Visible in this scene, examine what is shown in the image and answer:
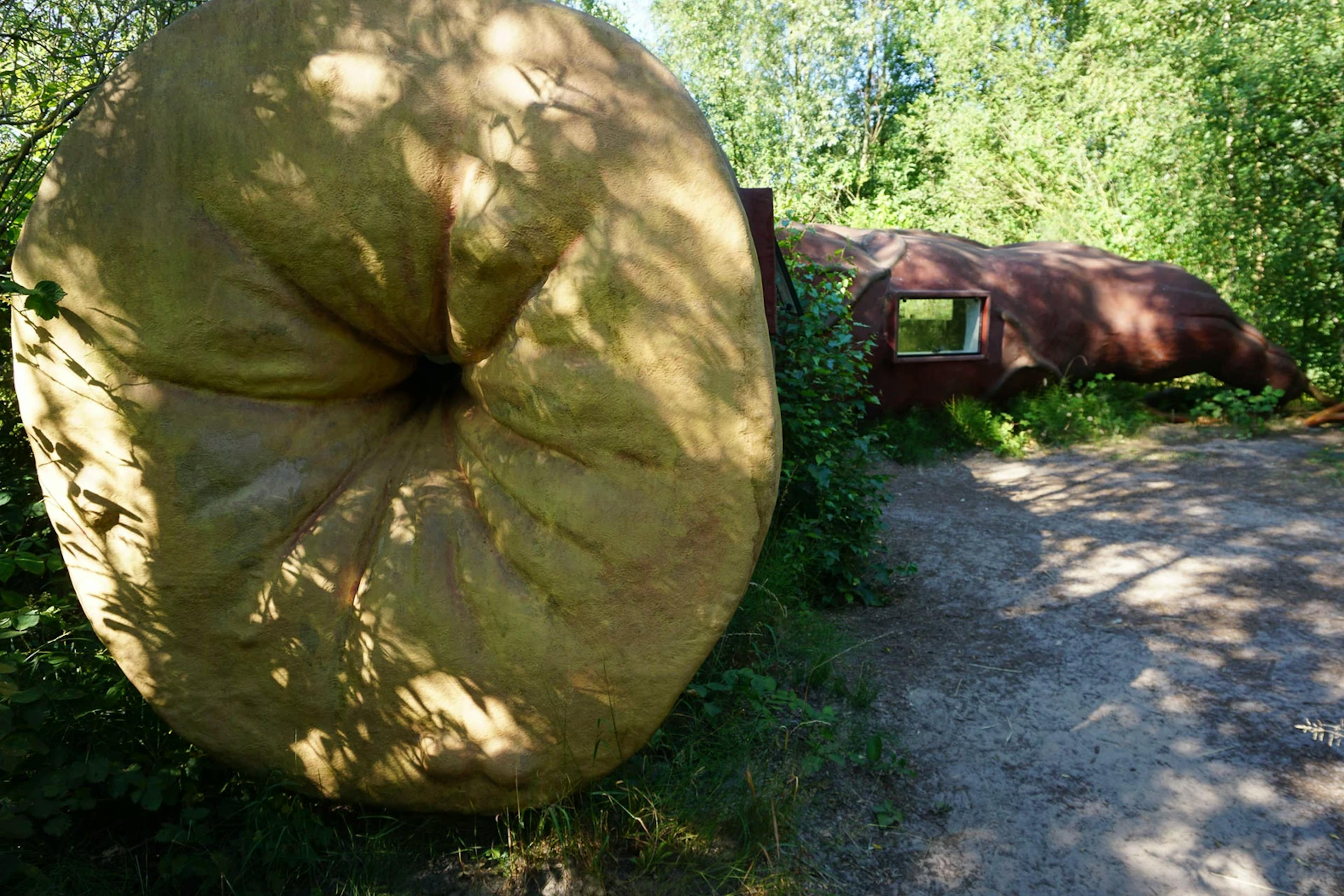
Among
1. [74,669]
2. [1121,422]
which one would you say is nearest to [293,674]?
[74,669]

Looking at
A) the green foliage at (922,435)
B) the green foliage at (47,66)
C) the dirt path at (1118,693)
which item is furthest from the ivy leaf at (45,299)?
the green foliage at (922,435)

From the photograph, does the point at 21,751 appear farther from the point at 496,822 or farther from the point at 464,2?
the point at 464,2

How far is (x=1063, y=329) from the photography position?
26.2 feet

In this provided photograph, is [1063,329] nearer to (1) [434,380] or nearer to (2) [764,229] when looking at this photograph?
(2) [764,229]

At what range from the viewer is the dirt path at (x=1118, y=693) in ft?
7.59

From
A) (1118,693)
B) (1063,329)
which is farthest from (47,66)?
(1063,329)

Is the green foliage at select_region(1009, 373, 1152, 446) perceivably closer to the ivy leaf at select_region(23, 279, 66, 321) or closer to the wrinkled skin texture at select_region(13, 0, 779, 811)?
the wrinkled skin texture at select_region(13, 0, 779, 811)

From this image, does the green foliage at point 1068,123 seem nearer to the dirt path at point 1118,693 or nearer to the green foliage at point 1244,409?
the green foliage at point 1244,409

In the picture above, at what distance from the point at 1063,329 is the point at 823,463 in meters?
4.95

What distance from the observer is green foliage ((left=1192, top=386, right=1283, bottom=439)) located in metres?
7.44

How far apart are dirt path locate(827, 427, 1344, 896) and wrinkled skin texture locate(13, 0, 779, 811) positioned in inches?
39.9

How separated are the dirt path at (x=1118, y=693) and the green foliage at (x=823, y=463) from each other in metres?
0.31

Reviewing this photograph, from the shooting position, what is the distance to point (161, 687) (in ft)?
7.00

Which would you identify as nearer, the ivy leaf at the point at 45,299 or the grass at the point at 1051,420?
the ivy leaf at the point at 45,299
